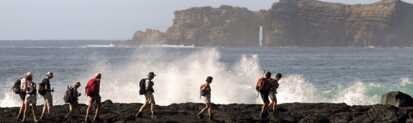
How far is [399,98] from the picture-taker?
25.9m

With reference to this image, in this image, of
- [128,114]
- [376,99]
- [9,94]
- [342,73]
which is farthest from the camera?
[342,73]

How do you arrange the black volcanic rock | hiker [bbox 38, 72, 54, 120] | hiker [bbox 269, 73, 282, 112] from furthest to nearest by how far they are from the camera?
the black volcanic rock → hiker [bbox 269, 73, 282, 112] → hiker [bbox 38, 72, 54, 120]

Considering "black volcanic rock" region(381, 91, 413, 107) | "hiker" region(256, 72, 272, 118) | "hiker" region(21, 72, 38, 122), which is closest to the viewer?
"hiker" region(21, 72, 38, 122)

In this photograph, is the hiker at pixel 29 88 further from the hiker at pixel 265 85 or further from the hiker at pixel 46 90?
the hiker at pixel 265 85

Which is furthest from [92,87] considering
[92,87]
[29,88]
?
[29,88]

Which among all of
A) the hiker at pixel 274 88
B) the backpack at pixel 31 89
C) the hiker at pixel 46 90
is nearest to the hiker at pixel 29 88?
the backpack at pixel 31 89

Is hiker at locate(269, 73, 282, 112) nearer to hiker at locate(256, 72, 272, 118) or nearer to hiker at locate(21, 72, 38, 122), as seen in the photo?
hiker at locate(256, 72, 272, 118)

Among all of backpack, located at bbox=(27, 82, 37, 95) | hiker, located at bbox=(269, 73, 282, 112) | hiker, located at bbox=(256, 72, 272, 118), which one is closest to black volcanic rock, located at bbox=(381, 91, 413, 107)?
hiker, located at bbox=(269, 73, 282, 112)

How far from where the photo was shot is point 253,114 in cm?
2420

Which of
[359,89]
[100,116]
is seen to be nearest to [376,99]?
[359,89]

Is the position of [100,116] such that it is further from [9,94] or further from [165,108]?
[9,94]

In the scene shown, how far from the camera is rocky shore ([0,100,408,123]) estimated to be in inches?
894

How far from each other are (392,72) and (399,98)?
46.4 metres

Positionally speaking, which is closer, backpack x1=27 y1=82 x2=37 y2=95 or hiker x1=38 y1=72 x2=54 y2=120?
backpack x1=27 y1=82 x2=37 y2=95
